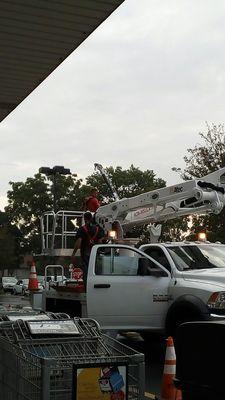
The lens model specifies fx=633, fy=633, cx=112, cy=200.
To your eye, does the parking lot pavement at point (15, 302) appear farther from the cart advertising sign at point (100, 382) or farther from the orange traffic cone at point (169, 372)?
the cart advertising sign at point (100, 382)

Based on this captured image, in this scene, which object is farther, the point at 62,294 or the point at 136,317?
the point at 62,294

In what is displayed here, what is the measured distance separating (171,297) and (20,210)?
200 ft

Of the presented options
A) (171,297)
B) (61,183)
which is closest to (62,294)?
(171,297)

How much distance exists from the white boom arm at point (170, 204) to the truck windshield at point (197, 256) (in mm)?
1303

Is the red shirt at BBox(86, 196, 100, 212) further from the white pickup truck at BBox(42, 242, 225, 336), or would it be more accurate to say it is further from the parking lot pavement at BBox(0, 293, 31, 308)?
the white pickup truck at BBox(42, 242, 225, 336)

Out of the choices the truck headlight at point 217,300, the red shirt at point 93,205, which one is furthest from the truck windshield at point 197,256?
the red shirt at point 93,205

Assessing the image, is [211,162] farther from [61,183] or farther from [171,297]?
[61,183]

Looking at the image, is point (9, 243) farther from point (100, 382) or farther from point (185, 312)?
point (100, 382)

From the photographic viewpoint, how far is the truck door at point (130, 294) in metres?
9.19

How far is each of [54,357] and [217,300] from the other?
4.96m

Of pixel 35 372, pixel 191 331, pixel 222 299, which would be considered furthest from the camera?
pixel 222 299

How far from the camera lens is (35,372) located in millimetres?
3641

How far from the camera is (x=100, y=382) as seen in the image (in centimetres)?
359

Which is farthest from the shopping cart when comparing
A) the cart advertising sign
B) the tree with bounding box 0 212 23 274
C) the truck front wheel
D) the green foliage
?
the tree with bounding box 0 212 23 274
